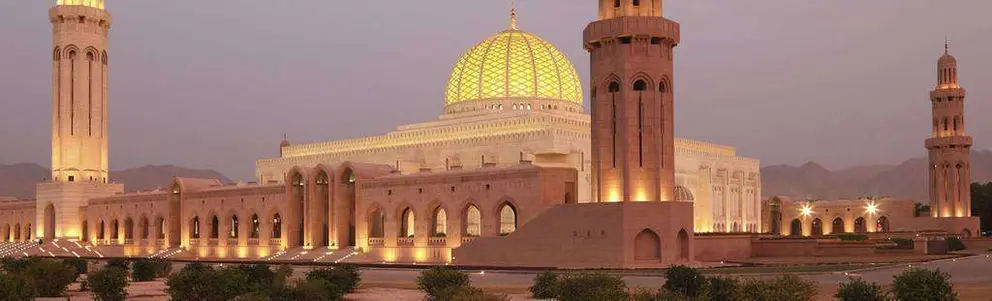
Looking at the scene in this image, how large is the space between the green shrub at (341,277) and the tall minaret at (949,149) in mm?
43902

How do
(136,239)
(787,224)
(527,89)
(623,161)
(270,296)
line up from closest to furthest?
(270,296) → (623,161) → (136,239) → (527,89) → (787,224)

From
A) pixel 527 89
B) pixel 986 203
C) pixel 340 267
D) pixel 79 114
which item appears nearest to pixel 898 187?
pixel 986 203

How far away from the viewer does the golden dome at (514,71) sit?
54.6 meters

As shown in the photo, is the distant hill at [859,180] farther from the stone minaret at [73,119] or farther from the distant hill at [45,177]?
the stone minaret at [73,119]

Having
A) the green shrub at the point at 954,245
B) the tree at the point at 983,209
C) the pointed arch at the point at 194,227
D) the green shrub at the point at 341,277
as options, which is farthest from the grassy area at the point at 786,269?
the tree at the point at 983,209

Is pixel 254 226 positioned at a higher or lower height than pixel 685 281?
lower

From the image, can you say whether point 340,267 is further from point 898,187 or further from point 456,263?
point 898,187

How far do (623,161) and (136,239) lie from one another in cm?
2850

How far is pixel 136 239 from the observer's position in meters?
50.5

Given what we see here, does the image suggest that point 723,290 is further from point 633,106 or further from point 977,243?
point 977,243

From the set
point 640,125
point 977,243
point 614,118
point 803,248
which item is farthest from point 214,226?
point 977,243

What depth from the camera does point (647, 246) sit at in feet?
97.7

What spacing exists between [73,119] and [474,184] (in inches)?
1121

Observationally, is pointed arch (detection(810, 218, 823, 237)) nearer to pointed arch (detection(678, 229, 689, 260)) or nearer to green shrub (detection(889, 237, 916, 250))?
green shrub (detection(889, 237, 916, 250))
